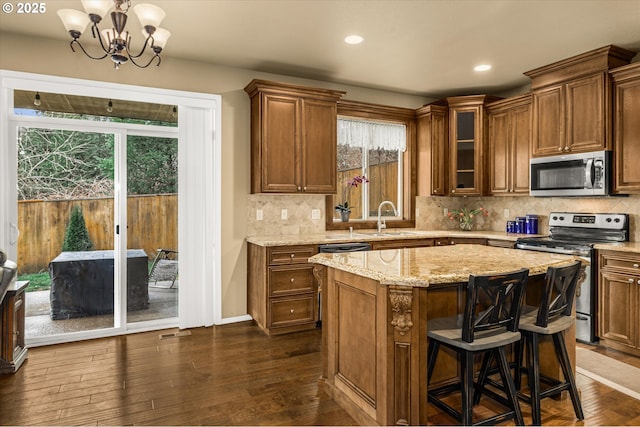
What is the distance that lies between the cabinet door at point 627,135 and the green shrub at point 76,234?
510 cm

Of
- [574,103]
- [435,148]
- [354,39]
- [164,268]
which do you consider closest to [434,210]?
[435,148]

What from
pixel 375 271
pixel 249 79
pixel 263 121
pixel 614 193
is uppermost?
pixel 249 79

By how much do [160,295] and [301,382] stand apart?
216 centimetres

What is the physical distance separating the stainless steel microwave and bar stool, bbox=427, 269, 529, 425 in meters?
2.44

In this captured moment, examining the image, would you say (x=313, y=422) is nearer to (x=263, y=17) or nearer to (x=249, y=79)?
(x=263, y=17)

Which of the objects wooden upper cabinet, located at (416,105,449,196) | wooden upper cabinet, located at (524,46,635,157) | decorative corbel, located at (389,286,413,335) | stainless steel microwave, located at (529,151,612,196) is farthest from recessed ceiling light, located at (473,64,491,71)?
decorative corbel, located at (389,286,413,335)

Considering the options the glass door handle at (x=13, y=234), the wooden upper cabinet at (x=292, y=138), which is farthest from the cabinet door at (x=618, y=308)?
the glass door handle at (x=13, y=234)

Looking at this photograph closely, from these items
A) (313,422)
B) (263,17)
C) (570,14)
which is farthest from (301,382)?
(570,14)

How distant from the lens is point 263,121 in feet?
13.9

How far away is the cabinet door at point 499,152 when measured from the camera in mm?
5055

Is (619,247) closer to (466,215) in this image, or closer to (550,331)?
(550,331)

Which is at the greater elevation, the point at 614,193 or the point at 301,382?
the point at 614,193

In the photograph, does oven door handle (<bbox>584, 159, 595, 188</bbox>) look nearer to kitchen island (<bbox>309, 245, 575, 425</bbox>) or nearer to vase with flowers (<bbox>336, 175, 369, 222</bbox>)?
kitchen island (<bbox>309, 245, 575, 425</bbox>)

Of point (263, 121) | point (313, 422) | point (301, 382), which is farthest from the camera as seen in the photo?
point (263, 121)
